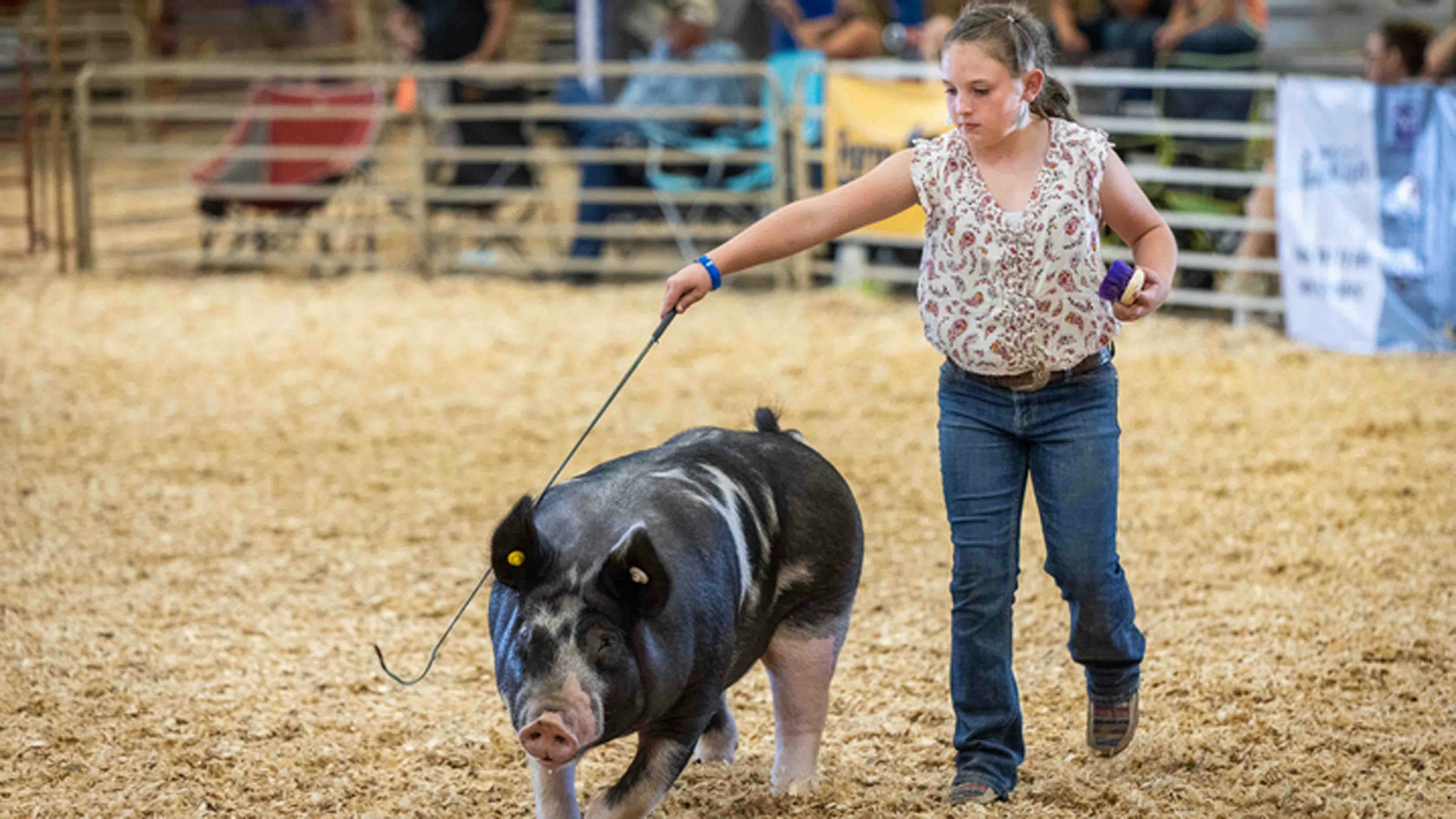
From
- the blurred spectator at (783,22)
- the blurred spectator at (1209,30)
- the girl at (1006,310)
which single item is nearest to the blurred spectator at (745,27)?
the blurred spectator at (783,22)

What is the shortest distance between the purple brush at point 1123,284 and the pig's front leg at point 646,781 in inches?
42.8

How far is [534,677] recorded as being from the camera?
2.60 m

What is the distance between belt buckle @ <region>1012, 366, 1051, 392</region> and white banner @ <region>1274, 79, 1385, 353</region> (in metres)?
5.38

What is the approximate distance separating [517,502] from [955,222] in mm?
981

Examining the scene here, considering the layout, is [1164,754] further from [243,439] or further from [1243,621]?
[243,439]

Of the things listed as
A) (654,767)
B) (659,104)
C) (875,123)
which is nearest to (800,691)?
(654,767)

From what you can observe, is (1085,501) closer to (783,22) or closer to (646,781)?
(646,781)

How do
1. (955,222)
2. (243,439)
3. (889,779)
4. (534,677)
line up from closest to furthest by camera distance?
(534,677), (955,222), (889,779), (243,439)

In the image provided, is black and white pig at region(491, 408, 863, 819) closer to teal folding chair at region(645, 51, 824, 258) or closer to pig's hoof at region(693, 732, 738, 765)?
pig's hoof at region(693, 732, 738, 765)

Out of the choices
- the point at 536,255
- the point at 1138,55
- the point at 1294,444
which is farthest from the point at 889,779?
the point at 536,255

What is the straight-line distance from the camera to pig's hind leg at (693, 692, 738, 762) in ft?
11.3

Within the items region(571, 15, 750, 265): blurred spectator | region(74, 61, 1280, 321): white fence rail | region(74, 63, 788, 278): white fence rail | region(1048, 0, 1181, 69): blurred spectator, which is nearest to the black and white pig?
region(74, 61, 1280, 321): white fence rail

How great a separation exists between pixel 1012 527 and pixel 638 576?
2.73 feet

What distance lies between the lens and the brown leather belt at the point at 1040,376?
2.96 m
